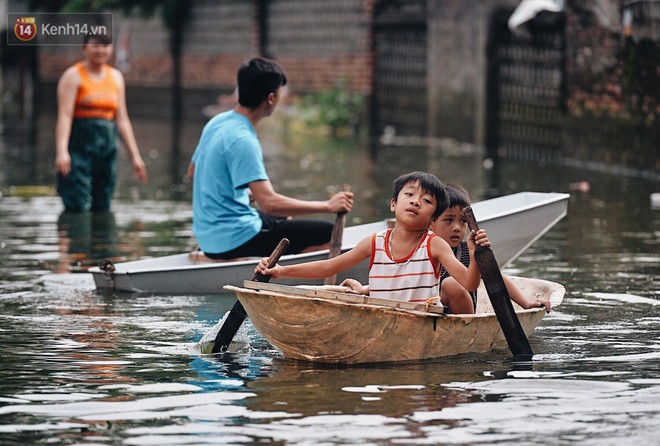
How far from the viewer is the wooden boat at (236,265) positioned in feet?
33.0

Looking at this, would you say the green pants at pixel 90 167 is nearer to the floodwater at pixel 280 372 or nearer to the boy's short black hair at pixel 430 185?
the floodwater at pixel 280 372

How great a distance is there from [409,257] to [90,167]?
7726mm

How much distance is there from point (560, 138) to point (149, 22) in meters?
19.4

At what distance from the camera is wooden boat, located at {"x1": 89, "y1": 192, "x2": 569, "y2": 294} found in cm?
1005

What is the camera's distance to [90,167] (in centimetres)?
1523

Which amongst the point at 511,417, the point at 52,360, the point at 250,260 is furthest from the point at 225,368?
the point at 250,260

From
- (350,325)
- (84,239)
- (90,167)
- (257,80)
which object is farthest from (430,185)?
(90,167)

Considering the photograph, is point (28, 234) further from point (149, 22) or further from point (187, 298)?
point (149, 22)

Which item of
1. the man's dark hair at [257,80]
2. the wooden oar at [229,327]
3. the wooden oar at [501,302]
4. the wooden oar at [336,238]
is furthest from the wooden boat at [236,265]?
the wooden oar at [501,302]

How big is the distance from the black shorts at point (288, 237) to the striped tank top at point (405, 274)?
2312 millimetres

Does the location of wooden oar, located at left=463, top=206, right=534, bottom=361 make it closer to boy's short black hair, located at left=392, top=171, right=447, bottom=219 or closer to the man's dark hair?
boy's short black hair, located at left=392, top=171, right=447, bottom=219

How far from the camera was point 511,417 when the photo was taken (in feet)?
21.8

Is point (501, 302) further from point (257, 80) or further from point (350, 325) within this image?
point (257, 80)

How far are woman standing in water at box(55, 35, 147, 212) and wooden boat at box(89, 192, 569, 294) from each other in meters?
4.13
